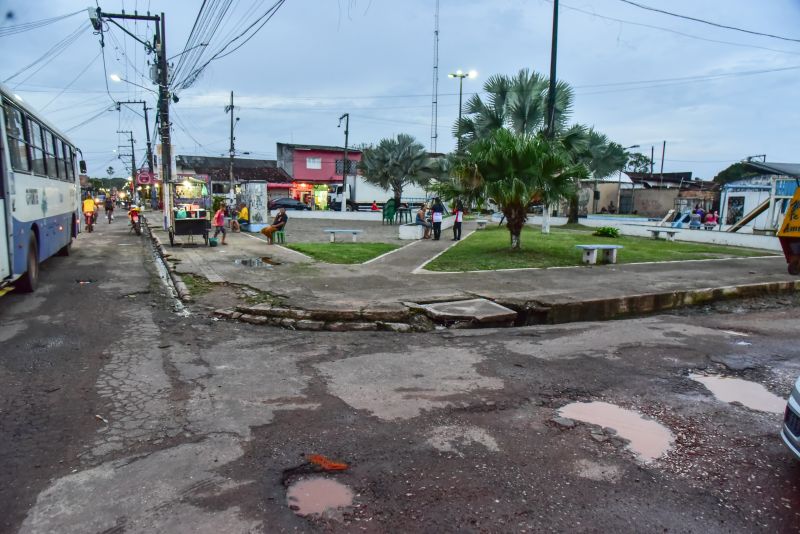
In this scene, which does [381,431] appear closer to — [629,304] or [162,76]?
[629,304]

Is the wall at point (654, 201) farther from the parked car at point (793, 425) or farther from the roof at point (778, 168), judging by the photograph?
the parked car at point (793, 425)

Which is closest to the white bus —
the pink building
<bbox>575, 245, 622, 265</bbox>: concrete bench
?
<bbox>575, 245, 622, 265</bbox>: concrete bench

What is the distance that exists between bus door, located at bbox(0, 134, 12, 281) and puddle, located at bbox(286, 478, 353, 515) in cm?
654

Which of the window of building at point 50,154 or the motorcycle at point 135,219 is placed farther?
the motorcycle at point 135,219

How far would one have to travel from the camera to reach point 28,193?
8.59 metres

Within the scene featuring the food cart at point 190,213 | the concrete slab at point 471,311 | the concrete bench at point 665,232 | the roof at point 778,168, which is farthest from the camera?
the concrete bench at point 665,232

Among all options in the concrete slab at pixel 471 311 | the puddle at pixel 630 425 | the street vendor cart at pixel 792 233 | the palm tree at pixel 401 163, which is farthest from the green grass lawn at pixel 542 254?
the palm tree at pixel 401 163

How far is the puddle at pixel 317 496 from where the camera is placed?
2.86m

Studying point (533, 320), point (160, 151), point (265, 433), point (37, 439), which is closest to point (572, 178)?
point (533, 320)

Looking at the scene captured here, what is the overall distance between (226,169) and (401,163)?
2766 cm

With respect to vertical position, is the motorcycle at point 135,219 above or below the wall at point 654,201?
below

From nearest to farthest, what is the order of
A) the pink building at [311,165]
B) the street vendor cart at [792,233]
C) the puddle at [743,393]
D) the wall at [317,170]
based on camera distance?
the puddle at [743,393]
the street vendor cart at [792,233]
the pink building at [311,165]
the wall at [317,170]

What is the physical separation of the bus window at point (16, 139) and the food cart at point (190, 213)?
666 centimetres

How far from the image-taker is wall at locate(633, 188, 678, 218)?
137 feet
